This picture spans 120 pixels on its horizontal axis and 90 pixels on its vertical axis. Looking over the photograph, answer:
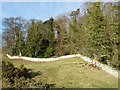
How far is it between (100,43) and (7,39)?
23.4m

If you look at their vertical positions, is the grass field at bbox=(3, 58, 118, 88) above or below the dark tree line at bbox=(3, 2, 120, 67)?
below

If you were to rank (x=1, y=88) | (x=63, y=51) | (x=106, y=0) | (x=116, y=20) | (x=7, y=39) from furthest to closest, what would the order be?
(x=7, y=39), (x=63, y=51), (x=106, y=0), (x=116, y=20), (x=1, y=88)

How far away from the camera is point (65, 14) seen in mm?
25812

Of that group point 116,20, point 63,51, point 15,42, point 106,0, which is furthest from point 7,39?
point 116,20

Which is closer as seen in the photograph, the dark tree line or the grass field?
the grass field

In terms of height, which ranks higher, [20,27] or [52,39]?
[20,27]

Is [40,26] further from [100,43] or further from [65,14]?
[100,43]

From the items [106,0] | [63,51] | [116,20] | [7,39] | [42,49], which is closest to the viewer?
[116,20]

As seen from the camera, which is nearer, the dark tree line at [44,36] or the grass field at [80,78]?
the grass field at [80,78]

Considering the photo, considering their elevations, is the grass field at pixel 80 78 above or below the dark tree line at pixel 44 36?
below

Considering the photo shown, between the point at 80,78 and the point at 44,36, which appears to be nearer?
the point at 80,78

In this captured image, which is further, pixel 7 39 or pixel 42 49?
pixel 7 39

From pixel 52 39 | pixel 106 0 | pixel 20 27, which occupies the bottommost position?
pixel 52 39

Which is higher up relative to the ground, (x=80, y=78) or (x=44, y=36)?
(x=44, y=36)
